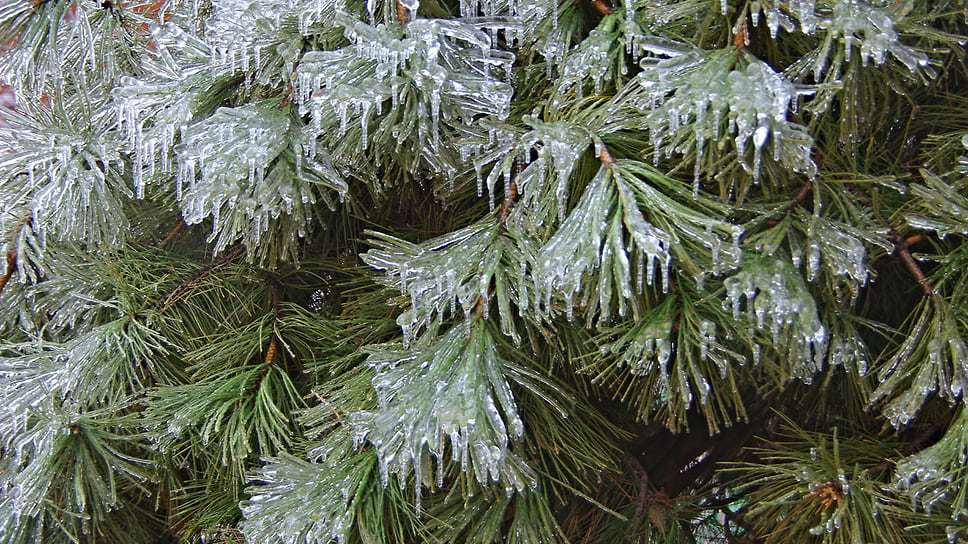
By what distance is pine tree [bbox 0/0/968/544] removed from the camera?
0.65 meters

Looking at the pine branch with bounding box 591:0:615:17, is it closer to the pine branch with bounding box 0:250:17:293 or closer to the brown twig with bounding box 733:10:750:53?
the brown twig with bounding box 733:10:750:53

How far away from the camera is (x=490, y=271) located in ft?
2.38

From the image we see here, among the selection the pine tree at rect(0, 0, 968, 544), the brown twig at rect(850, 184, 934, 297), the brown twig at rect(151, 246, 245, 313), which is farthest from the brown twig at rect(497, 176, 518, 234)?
the brown twig at rect(151, 246, 245, 313)

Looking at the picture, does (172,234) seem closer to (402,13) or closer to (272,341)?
(272,341)

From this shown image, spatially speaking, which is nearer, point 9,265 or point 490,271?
point 490,271

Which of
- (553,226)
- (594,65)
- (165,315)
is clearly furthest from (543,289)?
(165,315)

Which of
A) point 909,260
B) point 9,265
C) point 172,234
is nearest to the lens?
point 909,260

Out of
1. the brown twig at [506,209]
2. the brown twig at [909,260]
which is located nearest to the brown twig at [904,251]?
the brown twig at [909,260]

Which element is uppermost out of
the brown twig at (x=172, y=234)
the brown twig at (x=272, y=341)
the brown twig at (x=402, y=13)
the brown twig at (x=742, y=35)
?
the brown twig at (x=402, y=13)

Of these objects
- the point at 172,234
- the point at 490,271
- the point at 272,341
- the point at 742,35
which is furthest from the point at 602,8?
A: the point at 172,234

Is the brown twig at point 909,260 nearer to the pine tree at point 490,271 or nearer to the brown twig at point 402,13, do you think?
the pine tree at point 490,271

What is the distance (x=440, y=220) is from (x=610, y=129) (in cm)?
35

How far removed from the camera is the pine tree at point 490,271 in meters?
0.65

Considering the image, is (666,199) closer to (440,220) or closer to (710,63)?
(710,63)
